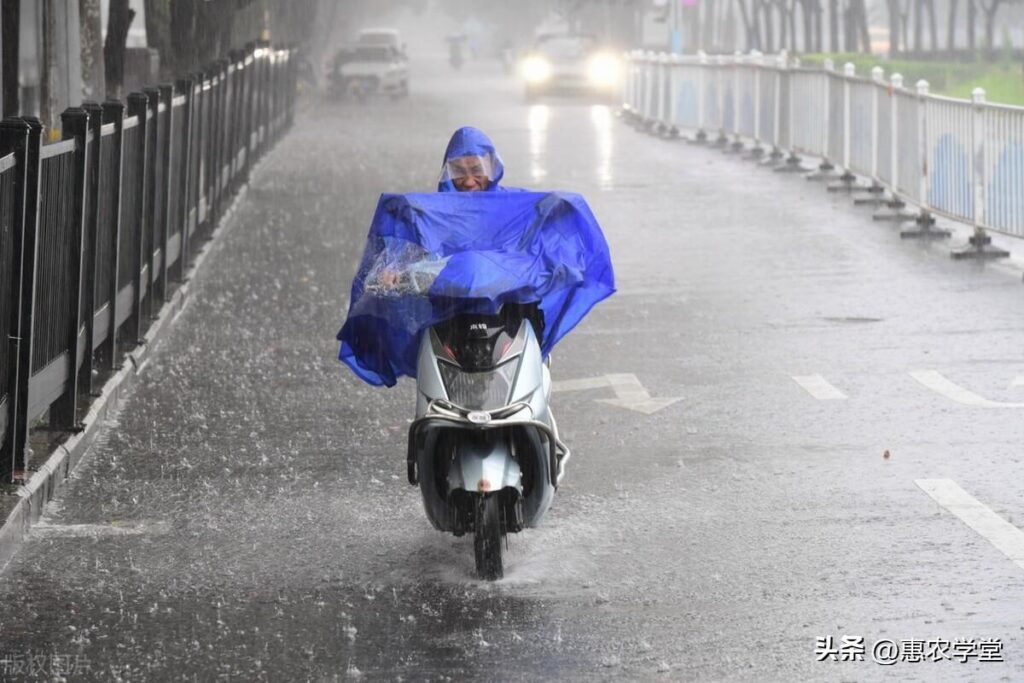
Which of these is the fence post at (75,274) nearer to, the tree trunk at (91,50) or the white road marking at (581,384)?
the white road marking at (581,384)

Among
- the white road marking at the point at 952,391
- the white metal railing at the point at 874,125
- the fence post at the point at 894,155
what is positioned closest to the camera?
the white road marking at the point at 952,391

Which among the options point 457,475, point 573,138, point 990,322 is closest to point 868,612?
point 457,475

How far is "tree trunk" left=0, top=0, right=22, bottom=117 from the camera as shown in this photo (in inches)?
616

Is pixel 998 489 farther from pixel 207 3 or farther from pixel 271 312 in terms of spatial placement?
pixel 207 3

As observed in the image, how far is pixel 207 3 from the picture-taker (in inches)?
1077

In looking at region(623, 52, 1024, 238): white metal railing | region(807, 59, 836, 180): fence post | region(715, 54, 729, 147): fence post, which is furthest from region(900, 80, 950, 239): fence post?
region(715, 54, 729, 147): fence post

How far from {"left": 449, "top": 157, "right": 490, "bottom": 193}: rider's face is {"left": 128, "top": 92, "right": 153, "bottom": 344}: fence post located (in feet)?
16.2

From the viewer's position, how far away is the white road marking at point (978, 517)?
298 inches

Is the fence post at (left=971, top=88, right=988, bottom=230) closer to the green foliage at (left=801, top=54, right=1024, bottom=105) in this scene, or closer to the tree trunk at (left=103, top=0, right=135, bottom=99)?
the tree trunk at (left=103, top=0, right=135, bottom=99)

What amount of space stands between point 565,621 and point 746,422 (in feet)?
12.5

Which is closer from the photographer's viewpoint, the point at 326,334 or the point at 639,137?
the point at 326,334

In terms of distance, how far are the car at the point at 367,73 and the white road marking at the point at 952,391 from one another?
49724 millimetres

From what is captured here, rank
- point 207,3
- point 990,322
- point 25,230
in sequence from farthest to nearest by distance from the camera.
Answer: point 207,3 → point 990,322 → point 25,230

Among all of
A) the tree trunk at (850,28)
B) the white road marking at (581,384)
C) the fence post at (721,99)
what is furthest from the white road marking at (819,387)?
the tree trunk at (850,28)
